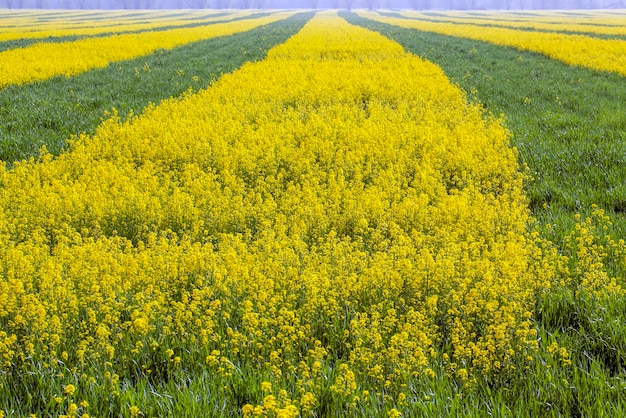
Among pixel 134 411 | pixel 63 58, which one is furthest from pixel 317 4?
pixel 134 411

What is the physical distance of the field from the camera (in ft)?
10.5

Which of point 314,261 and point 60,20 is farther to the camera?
point 60,20

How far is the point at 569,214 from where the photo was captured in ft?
19.7

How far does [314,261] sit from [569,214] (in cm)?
301

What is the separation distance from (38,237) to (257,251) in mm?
2058

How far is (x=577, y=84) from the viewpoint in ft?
47.5

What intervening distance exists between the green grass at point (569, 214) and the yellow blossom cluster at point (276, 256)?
20 centimetres

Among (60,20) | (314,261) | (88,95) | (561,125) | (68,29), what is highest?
(60,20)

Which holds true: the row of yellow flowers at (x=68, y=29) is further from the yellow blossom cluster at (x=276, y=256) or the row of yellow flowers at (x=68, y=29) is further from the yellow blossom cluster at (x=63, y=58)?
the yellow blossom cluster at (x=276, y=256)

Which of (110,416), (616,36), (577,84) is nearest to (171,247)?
(110,416)

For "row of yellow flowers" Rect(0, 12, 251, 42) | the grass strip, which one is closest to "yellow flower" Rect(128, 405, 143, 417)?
the grass strip

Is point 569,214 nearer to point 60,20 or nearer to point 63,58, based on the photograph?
point 63,58

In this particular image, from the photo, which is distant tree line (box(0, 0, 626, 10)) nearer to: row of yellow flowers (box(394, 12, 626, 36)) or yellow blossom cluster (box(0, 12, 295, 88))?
row of yellow flowers (box(394, 12, 626, 36))

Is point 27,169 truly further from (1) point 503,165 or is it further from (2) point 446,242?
(1) point 503,165
